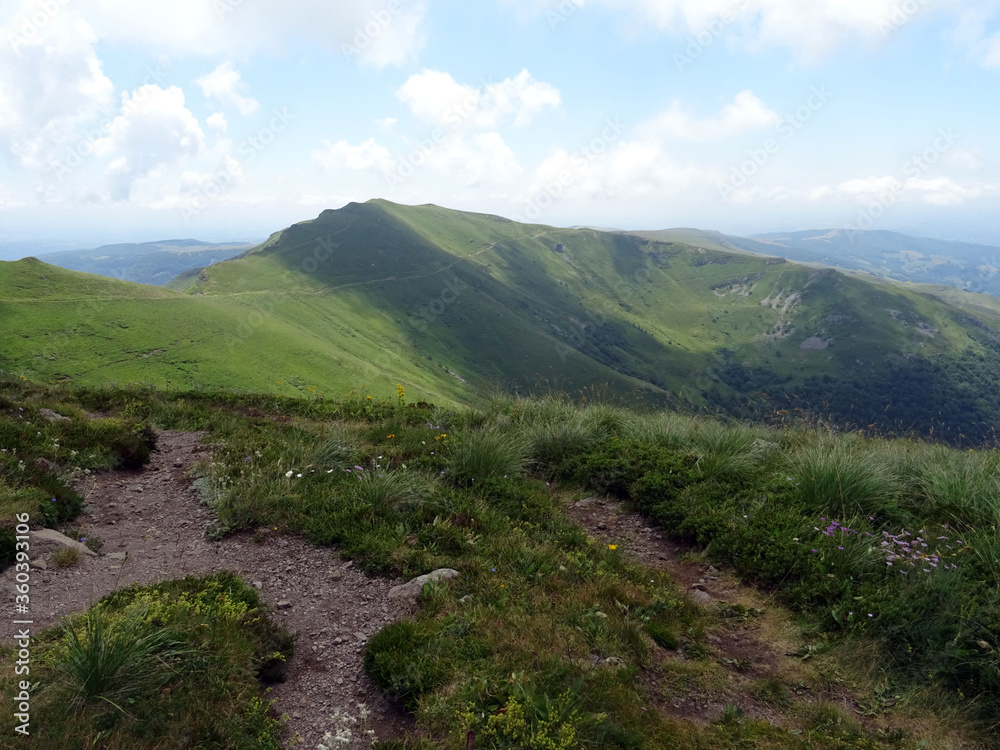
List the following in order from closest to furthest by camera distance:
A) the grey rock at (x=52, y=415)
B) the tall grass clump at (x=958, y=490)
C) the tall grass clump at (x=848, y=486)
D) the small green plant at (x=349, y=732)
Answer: the small green plant at (x=349, y=732), the tall grass clump at (x=958, y=490), the tall grass clump at (x=848, y=486), the grey rock at (x=52, y=415)

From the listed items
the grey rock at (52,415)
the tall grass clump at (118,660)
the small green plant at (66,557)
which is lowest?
the small green plant at (66,557)

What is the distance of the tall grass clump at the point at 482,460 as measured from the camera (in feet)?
26.2

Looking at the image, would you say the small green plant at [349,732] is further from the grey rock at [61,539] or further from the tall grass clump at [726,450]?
the tall grass clump at [726,450]

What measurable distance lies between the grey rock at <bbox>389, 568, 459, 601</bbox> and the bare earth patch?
0.32 feet

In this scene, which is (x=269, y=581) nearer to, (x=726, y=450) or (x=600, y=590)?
(x=600, y=590)

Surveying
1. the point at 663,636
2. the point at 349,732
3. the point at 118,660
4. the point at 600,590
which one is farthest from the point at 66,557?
the point at 663,636

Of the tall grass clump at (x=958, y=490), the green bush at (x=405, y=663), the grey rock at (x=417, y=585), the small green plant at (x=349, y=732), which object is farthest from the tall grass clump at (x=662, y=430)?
the small green plant at (x=349, y=732)

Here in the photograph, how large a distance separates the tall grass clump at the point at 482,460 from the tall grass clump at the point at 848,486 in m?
4.35

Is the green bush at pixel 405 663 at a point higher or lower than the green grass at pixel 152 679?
lower

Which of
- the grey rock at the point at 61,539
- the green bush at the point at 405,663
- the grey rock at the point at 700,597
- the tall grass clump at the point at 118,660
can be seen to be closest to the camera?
the tall grass clump at the point at 118,660

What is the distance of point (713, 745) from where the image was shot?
12.5 ft

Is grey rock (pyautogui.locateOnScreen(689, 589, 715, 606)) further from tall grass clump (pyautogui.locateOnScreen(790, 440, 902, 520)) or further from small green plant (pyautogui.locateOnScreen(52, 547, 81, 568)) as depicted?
small green plant (pyautogui.locateOnScreen(52, 547, 81, 568))

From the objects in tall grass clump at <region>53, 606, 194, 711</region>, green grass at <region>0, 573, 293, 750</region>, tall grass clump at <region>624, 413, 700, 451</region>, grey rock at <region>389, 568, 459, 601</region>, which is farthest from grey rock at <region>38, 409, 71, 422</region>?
tall grass clump at <region>624, 413, 700, 451</region>

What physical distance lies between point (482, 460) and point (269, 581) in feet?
11.6
